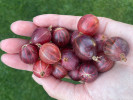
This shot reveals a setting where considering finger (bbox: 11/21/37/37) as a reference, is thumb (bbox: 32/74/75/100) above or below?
below

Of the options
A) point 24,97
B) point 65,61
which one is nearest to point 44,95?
point 24,97

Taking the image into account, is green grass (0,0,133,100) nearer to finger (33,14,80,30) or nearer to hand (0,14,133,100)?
hand (0,14,133,100)

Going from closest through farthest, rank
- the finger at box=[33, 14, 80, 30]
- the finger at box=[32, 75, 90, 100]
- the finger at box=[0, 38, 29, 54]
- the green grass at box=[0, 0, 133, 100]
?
the finger at box=[32, 75, 90, 100] → the finger at box=[0, 38, 29, 54] → the finger at box=[33, 14, 80, 30] → the green grass at box=[0, 0, 133, 100]

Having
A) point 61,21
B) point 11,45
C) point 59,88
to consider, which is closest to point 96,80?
point 59,88

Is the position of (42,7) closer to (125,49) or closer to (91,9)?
(91,9)

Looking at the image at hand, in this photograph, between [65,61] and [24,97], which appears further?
[24,97]

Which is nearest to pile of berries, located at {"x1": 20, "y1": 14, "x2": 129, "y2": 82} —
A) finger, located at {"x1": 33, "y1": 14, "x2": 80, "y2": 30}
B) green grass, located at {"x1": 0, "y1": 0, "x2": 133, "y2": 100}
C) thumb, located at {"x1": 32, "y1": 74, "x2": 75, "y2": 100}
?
thumb, located at {"x1": 32, "y1": 74, "x2": 75, "y2": 100}
